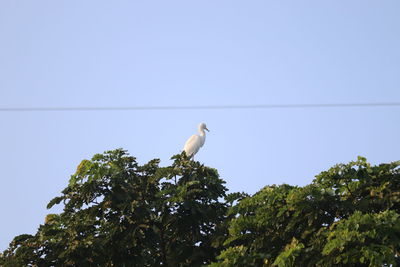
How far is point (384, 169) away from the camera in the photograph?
13227mm

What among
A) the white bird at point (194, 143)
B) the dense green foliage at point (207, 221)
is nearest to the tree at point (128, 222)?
the dense green foliage at point (207, 221)

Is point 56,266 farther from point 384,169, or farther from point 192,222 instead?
point 384,169

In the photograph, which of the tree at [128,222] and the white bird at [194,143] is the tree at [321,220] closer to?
the tree at [128,222]

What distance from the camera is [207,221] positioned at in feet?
49.2

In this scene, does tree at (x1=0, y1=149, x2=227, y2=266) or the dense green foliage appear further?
tree at (x1=0, y1=149, x2=227, y2=266)

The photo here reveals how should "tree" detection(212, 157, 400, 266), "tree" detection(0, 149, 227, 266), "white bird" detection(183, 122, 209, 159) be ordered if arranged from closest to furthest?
"tree" detection(212, 157, 400, 266)
"tree" detection(0, 149, 227, 266)
"white bird" detection(183, 122, 209, 159)

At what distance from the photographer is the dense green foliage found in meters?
11.6

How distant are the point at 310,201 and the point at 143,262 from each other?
412 centimetres

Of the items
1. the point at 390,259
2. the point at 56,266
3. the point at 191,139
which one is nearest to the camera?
the point at 390,259

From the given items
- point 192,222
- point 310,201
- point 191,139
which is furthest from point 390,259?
point 191,139

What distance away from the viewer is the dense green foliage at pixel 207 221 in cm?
1160

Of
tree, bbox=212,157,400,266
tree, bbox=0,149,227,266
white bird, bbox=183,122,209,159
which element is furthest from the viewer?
→ white bird, bbox=183,122,209,159

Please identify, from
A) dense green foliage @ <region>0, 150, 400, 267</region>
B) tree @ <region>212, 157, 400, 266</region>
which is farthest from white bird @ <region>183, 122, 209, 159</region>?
tree @ <region>212, 157, 400, 266</region>

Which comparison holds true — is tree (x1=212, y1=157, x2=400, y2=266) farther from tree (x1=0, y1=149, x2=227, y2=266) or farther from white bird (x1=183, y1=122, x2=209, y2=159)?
white bird (x1=183, y1=122, x2=209, y2=159)
